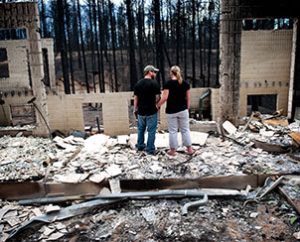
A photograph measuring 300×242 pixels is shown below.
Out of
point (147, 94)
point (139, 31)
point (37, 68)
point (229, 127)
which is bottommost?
point (229, 127)

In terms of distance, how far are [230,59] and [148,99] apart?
107 inches

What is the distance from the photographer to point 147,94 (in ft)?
19.1

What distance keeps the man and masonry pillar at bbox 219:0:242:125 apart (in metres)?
2.24

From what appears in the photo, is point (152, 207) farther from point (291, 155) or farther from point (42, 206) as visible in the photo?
point (291, 155)

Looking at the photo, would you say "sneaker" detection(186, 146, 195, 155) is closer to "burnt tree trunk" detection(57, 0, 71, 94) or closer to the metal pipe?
the metal pipe

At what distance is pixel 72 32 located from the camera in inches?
651

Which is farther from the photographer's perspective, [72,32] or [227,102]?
[72,32]

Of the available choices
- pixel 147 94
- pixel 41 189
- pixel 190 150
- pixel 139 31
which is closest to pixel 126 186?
pixel 41 189

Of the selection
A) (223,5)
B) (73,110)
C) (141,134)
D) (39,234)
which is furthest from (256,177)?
(73,110)

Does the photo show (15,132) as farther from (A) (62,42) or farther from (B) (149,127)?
(A) (62,42)

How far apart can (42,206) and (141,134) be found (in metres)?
2.34

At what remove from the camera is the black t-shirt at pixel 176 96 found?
5730mm

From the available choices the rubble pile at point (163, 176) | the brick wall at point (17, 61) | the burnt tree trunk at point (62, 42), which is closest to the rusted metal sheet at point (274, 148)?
the rubble pile at point (163, 176)

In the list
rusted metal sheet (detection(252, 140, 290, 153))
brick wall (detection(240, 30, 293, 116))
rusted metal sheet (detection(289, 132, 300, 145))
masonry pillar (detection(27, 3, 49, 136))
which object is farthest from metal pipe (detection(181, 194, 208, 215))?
masonry pillar (detection(27, 3, 49, 136))
